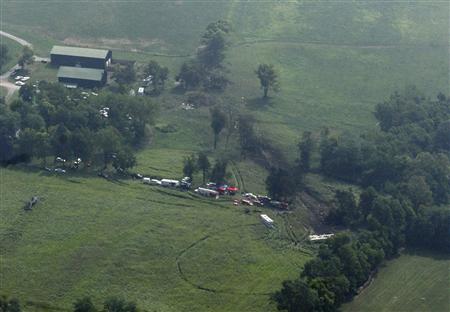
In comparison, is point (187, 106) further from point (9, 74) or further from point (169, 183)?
point (9, 74)

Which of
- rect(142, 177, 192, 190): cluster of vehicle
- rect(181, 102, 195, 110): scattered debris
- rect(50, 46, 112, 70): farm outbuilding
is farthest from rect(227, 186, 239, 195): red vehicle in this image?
rect(50, 46, 112, 70): farm outbuilding

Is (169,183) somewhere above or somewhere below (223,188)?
below

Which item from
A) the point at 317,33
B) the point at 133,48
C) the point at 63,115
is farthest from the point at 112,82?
the point at 317,33

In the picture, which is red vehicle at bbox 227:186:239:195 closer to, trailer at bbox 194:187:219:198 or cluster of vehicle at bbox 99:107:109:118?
trailer at bbox 194:187:219:198

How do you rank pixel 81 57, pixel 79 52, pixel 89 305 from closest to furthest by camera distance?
pixel 89 305 → pixel 81 57 → pixel 79 52

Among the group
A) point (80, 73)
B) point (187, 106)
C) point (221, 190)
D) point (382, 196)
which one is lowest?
point (221, 190)

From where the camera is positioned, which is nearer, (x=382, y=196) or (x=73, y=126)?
(x=382, y=196)

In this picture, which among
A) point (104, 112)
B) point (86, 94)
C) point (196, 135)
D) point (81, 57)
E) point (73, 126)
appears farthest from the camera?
point (81, 57)

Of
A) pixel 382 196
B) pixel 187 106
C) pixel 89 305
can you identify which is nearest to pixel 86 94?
pixel 187 106
